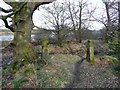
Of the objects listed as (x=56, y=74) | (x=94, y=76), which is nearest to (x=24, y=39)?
(x=56, y=74)

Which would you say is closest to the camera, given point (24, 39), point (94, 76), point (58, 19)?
point (94, 76)

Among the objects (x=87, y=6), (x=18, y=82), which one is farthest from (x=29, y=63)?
(x=87, y=6)

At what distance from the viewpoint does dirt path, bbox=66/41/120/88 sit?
→ 19.0ft

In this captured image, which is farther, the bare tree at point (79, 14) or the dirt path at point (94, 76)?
the bare tree at point (79, 14)

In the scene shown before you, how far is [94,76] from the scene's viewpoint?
21.3ft

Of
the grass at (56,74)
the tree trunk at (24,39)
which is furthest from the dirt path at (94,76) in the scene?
the tree trunk at (24,39)

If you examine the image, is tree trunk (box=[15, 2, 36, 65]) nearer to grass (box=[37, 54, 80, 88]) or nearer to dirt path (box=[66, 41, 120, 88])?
grass (box=[37, 54, 80, 88])

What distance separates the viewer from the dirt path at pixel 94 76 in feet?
19.0

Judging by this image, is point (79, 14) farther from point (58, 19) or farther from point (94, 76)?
point (94, 76)

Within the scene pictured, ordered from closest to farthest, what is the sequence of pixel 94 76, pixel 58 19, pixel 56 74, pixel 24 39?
1. pixel 94 76
2. pixel 56 74
3. pixel 24 39
4. pixel 58 19

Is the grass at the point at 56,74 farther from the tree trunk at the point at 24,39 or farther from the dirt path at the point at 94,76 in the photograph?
the tree trunk at the point at 24,39

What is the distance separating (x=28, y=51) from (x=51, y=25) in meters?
5.41

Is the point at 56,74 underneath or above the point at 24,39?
underneath

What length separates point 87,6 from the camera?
1486 cm
